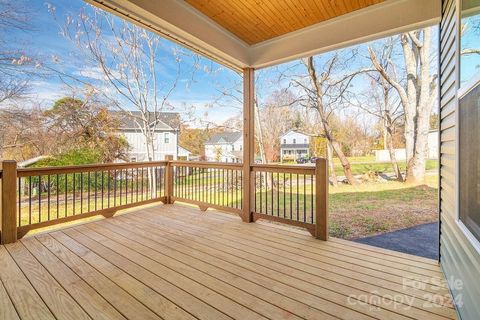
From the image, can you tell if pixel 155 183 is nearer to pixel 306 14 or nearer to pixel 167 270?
pixel 167 270

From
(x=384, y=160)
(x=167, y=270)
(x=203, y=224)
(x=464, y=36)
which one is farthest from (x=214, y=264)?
(x=384, y=160)

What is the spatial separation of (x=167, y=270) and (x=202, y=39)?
2844 mm

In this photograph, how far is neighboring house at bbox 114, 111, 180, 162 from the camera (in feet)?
24.4

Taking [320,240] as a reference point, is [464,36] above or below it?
above

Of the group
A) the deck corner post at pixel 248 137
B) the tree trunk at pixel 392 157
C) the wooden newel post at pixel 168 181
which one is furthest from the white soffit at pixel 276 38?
the tree trunk at pixel 392 157

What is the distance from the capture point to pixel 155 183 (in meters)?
5.45

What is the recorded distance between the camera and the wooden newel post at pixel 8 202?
110 inches

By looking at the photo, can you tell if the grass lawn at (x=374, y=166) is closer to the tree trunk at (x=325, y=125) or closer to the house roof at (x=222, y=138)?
the tree trunk at (x=325, y=125)

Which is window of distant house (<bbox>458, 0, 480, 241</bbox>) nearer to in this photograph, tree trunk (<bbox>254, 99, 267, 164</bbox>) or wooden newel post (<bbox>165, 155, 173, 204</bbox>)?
wooden newel post (<bbox>165, 155, 173, 204</bbox>)

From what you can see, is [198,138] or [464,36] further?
[198,138]

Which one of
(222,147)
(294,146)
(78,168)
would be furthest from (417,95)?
(78,168)

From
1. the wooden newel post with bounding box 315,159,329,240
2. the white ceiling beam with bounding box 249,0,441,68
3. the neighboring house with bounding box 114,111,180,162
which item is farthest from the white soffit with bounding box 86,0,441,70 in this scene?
the neighboring house with bounding box 114,111,180,162

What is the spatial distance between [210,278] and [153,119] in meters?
7.14

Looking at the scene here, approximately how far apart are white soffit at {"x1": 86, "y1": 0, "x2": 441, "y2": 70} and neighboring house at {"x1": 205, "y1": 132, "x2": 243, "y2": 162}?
4045 mm
